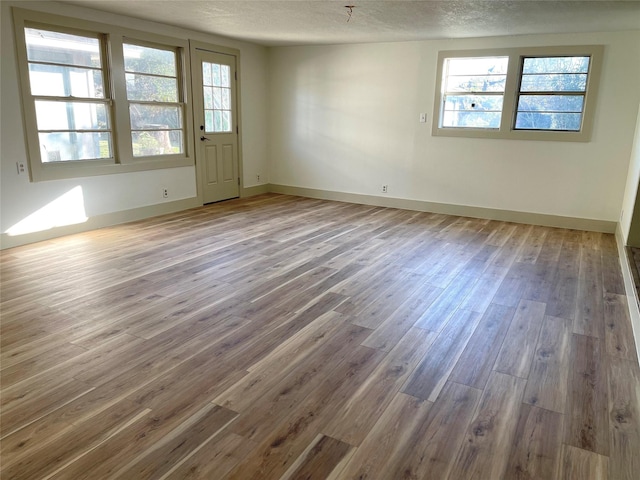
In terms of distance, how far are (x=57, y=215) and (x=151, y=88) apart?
206cm

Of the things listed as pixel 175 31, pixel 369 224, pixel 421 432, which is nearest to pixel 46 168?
pixel 175 31

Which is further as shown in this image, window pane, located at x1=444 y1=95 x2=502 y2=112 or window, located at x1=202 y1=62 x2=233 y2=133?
A: window, located at x1=202 y1=62 x2=233 y2=133

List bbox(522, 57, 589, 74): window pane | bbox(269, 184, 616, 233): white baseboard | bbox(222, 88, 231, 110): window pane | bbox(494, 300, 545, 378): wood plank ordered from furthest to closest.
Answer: bbox(222, 88, 231, 110): window pane, bbox(269, 184, 616, 233): white baseboard, bbox(522, 57, 589, 74): window pane, bbox(494, 300, 545, 378): wood plank

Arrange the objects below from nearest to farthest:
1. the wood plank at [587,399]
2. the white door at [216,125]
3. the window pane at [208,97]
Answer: the wood plank at [587,399], the white door at [216,125], the window pane at [208,97]

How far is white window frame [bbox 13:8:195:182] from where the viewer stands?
454cm

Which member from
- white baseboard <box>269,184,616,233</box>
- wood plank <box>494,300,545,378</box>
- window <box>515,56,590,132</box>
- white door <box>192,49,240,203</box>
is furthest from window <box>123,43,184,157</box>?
wood plank <box>494,300,545,378</box>

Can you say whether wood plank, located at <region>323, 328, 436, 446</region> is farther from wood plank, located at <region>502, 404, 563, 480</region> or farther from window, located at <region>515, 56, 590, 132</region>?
window, located at <region>515, 56, 590, 132</region>

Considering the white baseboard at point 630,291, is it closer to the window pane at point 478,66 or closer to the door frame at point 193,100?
the window pane at point 478,66

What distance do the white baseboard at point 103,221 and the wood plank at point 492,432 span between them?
4680 mm

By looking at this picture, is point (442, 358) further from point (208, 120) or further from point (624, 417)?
point (208, 120)

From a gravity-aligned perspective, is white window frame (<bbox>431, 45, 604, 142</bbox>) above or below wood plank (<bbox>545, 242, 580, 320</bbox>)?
above

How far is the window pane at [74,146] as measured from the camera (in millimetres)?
4898

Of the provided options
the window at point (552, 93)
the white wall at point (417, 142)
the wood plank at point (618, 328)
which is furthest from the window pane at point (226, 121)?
the wood plank at point (618, 328)

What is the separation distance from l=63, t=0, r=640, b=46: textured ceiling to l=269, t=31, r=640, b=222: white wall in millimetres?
546
